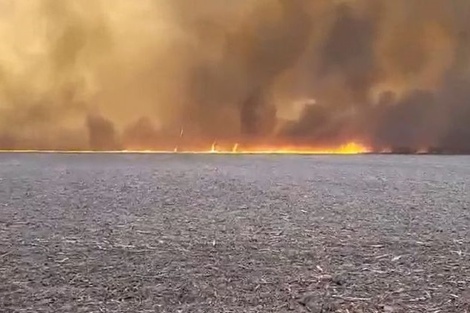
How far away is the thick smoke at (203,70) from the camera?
92.7 inches

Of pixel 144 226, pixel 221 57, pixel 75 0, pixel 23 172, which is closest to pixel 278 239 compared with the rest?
pixel 144 226

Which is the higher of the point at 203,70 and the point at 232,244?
the point at 203,70

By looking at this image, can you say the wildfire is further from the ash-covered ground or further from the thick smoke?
the ash-covered ground

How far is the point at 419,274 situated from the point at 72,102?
6.31ft

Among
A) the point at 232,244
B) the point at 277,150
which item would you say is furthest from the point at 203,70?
the point at 232,244

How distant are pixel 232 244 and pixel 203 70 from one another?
167cm

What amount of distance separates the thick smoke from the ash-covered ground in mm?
895

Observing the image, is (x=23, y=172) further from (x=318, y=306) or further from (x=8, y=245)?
(x=318, y=306)

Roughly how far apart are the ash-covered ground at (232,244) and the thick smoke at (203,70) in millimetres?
895

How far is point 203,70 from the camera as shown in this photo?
238 centimetres

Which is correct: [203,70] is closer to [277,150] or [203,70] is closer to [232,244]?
[277,150]

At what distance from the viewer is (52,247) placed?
0.75 metres

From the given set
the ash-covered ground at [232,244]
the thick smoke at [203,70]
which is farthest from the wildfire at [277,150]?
the ash-covered ground at [232,244]

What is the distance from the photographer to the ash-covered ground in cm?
57
